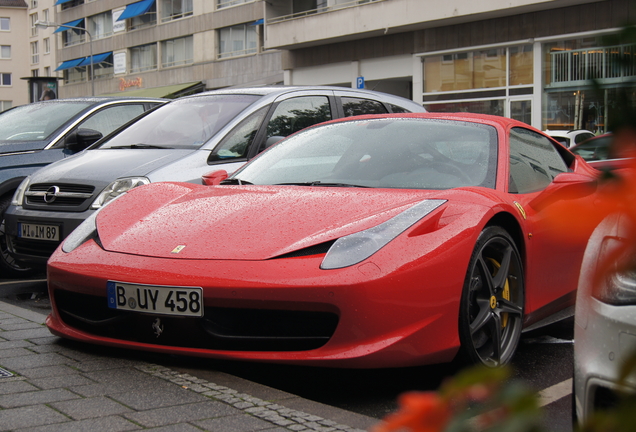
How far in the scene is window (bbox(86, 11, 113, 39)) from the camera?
51.6m

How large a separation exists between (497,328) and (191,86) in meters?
40.1

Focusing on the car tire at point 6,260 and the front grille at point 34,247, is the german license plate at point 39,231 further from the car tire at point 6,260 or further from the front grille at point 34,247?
the car tire at point 6,260

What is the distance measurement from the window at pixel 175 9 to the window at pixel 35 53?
28.3 metres

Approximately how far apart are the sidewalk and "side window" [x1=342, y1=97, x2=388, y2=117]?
4088 mm

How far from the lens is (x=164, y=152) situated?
6.04 m

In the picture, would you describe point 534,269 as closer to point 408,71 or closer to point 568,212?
point 568,212

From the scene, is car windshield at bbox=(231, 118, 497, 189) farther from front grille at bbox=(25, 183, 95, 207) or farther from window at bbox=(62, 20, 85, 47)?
window at bbox=(62, 20, 85, 47)

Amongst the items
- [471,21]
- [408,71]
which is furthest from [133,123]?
[408,71]

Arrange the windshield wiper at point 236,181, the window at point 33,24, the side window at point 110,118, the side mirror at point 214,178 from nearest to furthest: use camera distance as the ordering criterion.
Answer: the windshield wiper at point 236,181
the side mirror at point 214,178
the side window at point 110,118
the window at point 33,24

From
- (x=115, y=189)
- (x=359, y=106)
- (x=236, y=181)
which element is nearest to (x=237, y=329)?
(x=236, y=181)

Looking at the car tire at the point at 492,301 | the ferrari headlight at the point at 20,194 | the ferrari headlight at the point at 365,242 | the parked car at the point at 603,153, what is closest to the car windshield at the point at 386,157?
the car tire at the point at 492,301

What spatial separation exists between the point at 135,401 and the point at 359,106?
4825 mm

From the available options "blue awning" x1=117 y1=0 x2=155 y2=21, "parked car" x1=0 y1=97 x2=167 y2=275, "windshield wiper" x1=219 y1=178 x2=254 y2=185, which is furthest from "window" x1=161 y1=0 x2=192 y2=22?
"windshield wiper" x1=219 y1=178 x2=254 y2=185

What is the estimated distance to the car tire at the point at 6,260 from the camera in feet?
21.7
